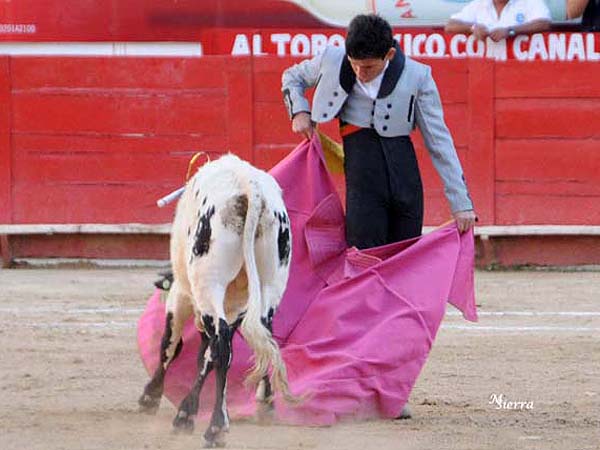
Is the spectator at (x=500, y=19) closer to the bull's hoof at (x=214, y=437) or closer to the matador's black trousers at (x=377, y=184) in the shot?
the matador's black trousers at (x=377, y=184)

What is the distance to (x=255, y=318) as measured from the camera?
181 inches

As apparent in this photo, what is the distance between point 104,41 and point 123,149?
1133mm

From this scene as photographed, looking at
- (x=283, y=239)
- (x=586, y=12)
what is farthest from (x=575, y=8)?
(x=283, y=239)

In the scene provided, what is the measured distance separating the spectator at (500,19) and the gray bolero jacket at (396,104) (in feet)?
14.2

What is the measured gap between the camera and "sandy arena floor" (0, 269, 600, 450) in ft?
15.8

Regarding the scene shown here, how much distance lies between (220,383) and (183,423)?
0.63 feet

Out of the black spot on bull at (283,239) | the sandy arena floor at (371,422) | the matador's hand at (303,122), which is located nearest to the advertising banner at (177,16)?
the sandy arena floor at (371,422)

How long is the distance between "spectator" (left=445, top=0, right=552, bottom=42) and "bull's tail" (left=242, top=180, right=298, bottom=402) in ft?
16.7

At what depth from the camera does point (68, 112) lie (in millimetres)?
9352

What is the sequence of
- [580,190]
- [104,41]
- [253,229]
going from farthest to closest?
1. [104,41]
2. [580,190]
3. [253,229]

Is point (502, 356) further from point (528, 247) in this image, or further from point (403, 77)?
point (528, 247)

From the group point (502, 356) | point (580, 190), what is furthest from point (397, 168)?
point (580, 190)

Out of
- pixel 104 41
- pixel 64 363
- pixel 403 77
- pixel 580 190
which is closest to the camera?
pixel 403 77

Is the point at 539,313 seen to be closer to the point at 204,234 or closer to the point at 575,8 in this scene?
the point at 575,8
